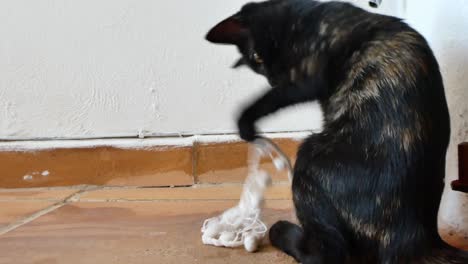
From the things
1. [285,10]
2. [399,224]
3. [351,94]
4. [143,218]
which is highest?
[285,10]

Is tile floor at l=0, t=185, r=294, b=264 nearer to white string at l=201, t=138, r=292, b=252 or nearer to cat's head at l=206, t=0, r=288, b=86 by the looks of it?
white string at l=201, t=138, r=292, b=252

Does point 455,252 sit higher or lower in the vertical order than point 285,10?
lower

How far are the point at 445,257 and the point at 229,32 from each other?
1.48ft

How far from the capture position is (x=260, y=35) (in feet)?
2.47

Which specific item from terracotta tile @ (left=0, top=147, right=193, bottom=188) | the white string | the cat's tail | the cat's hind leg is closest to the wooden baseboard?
terracotta tile @ (left=0, top=147, right=193, bottom=188)

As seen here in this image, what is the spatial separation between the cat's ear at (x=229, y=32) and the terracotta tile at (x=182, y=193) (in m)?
0.39

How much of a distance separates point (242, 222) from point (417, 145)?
338 millimetres

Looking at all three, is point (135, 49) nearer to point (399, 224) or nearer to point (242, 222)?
point (242, 222)

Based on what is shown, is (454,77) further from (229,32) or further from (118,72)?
(118,72)

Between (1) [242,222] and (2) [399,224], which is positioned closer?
(2) [399,224]

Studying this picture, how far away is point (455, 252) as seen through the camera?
586 mm

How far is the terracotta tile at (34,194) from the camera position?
3.84ft

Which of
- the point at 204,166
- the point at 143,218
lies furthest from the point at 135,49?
the point at 143,218

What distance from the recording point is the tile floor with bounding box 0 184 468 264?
0.73 metres
